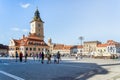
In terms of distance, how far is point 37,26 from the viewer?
12494 cm

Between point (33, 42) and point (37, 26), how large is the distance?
15.5 meters

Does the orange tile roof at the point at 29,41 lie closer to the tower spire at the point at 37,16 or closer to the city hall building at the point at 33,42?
the city hall building at the point at 33,42

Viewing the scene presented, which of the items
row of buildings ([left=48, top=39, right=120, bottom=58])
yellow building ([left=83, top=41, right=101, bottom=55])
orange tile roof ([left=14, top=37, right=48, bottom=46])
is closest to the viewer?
orange tile roof ([left=14, top=37, right=48, bottom=46])

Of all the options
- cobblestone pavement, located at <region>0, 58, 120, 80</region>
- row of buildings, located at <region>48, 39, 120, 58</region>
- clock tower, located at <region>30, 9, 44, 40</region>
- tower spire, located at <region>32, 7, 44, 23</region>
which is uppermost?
tower spire, located at <region>32, 7, 44, 23</region>

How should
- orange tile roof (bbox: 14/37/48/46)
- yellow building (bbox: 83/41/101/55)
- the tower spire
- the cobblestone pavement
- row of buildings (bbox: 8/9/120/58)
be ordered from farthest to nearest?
yellow building (bbox: 83/41/101/55) < the tower spire < orange tile roof (bbox: 14/37/48/46) < row of buildings (bbox: 8/9/120/58) < the cobblestone pavement

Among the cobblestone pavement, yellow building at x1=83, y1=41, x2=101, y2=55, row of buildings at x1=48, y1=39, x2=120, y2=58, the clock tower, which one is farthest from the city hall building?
the cobblestone pavement

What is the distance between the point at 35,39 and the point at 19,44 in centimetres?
795

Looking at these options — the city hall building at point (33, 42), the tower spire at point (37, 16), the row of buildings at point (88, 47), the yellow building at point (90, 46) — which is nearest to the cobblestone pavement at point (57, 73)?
the city hall building at point (33, 42)

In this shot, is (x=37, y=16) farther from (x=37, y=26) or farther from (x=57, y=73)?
(x=57, y=73)

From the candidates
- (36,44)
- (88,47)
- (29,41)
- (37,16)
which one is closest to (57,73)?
(29,41)

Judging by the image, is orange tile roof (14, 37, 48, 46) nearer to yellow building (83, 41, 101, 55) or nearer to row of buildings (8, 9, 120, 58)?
row of buildings (8, 9, 120, 58)

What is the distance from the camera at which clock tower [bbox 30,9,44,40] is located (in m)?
124

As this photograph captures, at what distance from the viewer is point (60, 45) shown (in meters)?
177

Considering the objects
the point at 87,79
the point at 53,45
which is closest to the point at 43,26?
the point at 53,45
